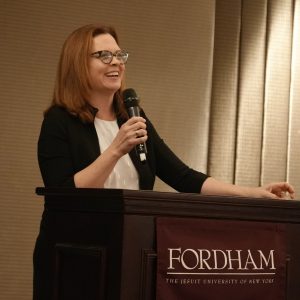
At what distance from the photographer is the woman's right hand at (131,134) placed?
217 centimetres

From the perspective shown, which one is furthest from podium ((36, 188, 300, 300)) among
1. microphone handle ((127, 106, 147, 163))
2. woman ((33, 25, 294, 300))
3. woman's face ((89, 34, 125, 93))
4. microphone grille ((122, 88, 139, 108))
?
woman's face ((89, 34, 125, 93))

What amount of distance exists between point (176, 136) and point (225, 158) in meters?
0.32

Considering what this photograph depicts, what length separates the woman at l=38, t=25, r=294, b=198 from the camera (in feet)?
8.00

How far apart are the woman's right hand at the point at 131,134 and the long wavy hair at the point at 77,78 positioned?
0.36 meters

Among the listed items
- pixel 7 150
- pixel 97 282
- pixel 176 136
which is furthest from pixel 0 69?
pixel 97 282

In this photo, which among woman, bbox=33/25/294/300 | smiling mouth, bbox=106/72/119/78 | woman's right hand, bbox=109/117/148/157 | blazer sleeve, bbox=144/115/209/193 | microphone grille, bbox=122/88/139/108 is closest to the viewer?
woman's right hand, bbox=109/117/148/157

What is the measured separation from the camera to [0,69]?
3.79 meters

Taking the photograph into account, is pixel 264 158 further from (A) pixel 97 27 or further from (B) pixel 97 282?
(B) pixel 97 282

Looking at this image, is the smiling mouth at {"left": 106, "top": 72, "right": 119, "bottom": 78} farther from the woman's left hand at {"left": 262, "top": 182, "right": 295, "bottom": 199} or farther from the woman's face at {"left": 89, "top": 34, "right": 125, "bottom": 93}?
the woman's left hand at {"left": 262, "top": 182, "right": 295, "bottom": 199}

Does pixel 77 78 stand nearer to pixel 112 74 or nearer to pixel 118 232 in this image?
pixel 112 74

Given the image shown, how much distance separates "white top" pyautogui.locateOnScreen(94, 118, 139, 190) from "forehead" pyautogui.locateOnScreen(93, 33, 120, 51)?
271 mm

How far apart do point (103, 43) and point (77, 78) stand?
6.6 inches

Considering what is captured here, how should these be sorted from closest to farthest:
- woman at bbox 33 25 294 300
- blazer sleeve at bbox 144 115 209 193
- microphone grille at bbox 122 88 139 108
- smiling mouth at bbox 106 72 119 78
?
woman at bbox 33 25 294 300 < microphone grille at bbox 122 88 139 108 < smiling mouth at bbox 106 72 119 78 < blazer sleeve at bbox 144 115 209 193

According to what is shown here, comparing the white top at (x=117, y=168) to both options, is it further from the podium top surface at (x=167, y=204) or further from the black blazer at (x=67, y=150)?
the podium top surface at (x=167, y=204)
